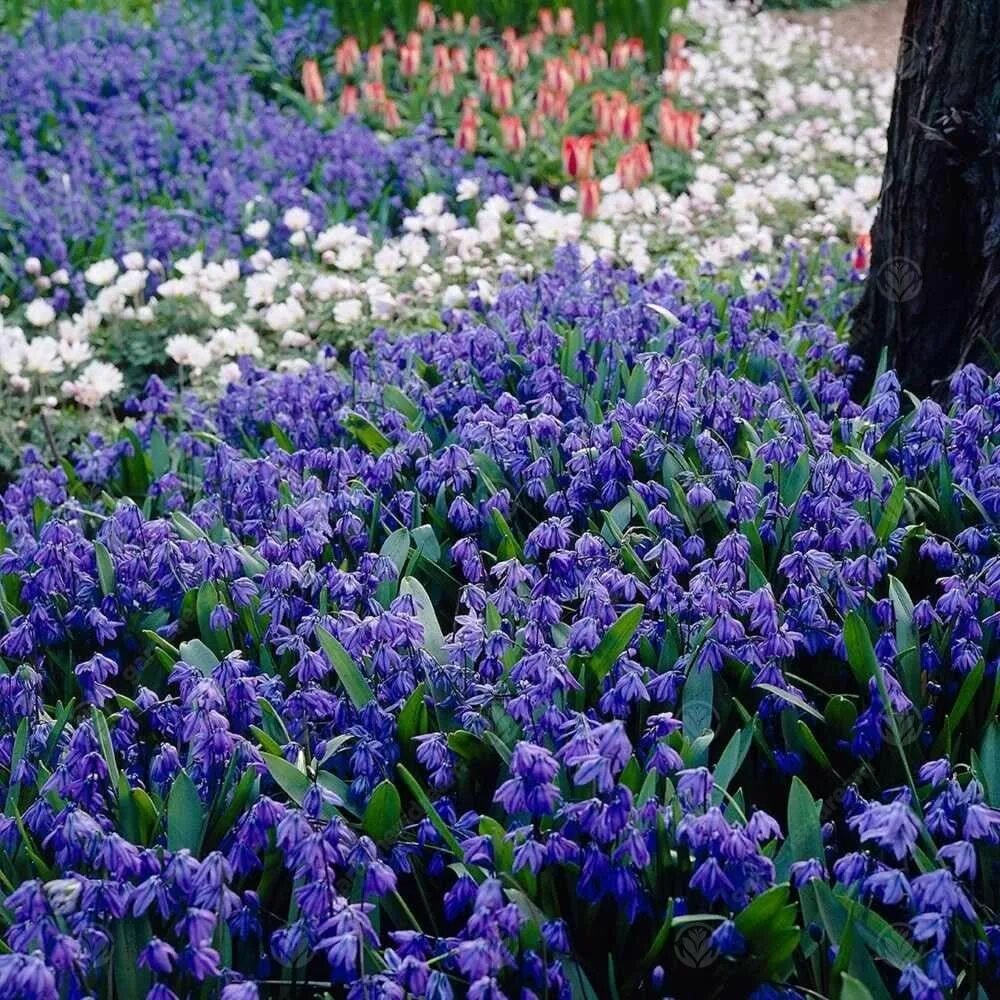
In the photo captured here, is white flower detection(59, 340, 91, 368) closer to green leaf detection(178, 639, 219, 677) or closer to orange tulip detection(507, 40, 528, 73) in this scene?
green leaf detection(178, 639, 219, 677)

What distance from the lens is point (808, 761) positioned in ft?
7.73

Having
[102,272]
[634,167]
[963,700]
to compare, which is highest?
[963,700]

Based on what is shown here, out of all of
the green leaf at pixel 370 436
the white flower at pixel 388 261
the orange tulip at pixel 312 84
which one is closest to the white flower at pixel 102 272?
the white flower at pixel 388 261

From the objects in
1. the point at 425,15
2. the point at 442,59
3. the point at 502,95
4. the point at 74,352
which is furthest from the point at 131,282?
the point at 425,15

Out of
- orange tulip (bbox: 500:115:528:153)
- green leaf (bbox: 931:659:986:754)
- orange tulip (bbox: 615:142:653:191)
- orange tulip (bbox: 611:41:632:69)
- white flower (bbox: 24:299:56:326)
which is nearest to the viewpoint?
green leaf (bbox: 931:659:986:754)

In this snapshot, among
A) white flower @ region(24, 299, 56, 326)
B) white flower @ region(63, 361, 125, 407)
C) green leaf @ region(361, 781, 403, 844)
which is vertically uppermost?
green leaf @ region(361, 781, 403, 844)

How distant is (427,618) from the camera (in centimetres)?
261

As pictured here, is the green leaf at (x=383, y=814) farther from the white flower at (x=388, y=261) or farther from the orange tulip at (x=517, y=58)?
the orange tulip at (x=517, y=58)

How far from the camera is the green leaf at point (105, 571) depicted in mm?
2906

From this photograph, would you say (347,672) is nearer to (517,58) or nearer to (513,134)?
(513,134)

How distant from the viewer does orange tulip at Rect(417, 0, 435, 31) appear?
334 inches

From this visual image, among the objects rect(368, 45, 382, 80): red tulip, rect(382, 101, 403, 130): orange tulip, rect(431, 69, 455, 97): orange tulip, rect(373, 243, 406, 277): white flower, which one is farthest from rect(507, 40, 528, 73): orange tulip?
rect(373, 243, 406, 277): white flower

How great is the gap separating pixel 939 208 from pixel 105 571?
2.44 meters

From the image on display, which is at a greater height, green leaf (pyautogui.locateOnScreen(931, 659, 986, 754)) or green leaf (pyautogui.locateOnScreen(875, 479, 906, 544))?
green leaf (pyautogui.locateOnScreen(875, 479, 906, 544))
